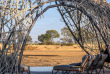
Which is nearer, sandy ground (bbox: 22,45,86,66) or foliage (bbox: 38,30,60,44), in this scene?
sandy ground (bbox: 22,45,86,66)

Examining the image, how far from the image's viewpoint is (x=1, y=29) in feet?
15.6

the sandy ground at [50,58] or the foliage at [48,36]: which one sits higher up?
the foliage at [48,36]

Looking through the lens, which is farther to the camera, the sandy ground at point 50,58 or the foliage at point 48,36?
the foliage at point 48,36

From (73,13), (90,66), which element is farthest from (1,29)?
(73,13)

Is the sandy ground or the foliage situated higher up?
the foliage

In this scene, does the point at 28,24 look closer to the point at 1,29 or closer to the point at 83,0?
the point at 1,29

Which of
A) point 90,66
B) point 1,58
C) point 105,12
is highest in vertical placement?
point 105,12

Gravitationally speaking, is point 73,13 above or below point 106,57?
above

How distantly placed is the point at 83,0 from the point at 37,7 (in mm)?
1361

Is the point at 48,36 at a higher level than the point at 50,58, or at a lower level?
higher

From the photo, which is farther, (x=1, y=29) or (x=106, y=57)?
(x=106, y=57)

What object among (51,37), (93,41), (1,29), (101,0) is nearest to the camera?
(1,29)

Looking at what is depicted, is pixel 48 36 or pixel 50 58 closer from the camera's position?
pixel 50 58

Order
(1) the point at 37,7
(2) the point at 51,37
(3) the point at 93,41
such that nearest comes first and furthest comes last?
(1) the point at 37,7, (3) the point at 93,41, (2) the point at 51,37
